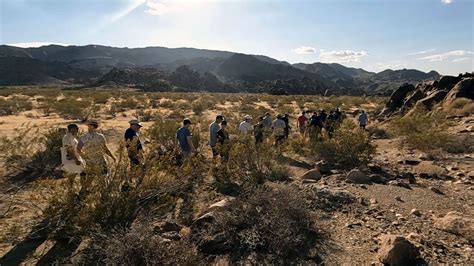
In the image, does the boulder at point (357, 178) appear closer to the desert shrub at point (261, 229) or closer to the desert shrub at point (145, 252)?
the desert shrub at point (261, 229)

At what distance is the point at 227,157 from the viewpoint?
971 cm

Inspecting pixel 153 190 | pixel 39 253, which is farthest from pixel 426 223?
pixel 39 253

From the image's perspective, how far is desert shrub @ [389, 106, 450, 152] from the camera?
12.0m

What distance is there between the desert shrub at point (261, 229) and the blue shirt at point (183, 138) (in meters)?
3.31

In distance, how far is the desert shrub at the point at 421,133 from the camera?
39.3ft

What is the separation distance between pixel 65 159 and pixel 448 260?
242 inches

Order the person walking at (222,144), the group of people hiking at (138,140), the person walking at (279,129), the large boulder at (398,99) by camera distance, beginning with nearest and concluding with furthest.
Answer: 1. the group of people hiking at (138,140)
2. the person walking at (222,144)
3. the person walking at (279,129)
4. the large boulder at (398,99)

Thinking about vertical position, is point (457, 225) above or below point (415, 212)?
above

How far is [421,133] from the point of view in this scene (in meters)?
13.1

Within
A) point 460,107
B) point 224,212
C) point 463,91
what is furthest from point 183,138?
point 463,91

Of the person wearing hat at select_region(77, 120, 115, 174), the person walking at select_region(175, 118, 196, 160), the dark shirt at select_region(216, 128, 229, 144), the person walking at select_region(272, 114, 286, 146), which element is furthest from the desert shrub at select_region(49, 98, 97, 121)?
the person wearing hat at select_region(77, 120, 115, 174)

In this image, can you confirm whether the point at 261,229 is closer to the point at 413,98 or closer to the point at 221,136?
the point at 221,136

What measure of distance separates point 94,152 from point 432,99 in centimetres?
2171

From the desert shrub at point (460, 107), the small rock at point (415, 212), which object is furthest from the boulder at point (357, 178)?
the desert shrub at point (460, 107)
